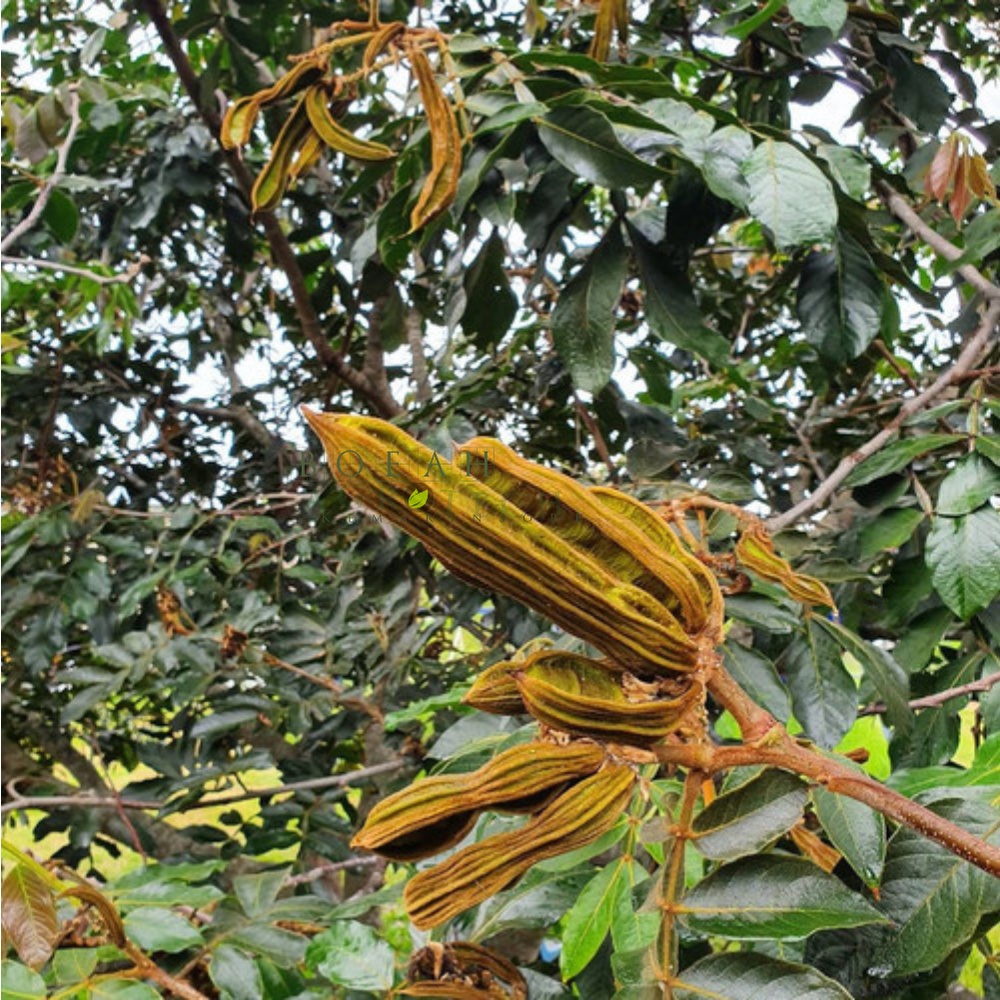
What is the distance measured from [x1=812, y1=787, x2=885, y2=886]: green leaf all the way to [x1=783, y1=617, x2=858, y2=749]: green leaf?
12.2 inches

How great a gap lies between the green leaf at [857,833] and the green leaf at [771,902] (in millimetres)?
36

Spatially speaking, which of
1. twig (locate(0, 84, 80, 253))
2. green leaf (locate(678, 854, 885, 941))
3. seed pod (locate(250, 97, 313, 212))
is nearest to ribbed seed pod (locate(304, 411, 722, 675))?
green leaf (locate(678, 854, 885, 941))

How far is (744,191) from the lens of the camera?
2.86ft

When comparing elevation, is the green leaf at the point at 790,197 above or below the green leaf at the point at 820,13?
below

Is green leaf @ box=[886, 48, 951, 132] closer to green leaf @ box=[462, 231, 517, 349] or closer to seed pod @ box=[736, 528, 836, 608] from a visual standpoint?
green leaf @ box=[462, 231, 517, 349]

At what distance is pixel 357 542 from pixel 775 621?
0.83 meters

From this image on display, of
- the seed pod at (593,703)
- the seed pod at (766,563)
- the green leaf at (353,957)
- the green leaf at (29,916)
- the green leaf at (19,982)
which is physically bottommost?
the green leaf at (353,957)

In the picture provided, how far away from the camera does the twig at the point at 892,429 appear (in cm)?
100

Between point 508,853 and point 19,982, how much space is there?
421 millimetres

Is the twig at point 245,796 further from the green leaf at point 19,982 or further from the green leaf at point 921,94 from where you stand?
the green leaf at point 921,94

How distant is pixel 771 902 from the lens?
454mm

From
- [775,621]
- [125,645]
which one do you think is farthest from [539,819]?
[125,645]

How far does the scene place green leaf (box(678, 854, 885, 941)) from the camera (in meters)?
0.44

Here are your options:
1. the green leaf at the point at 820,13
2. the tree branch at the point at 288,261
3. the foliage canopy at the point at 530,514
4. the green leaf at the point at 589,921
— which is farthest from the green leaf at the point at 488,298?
the green leaf at the point at 589,921
